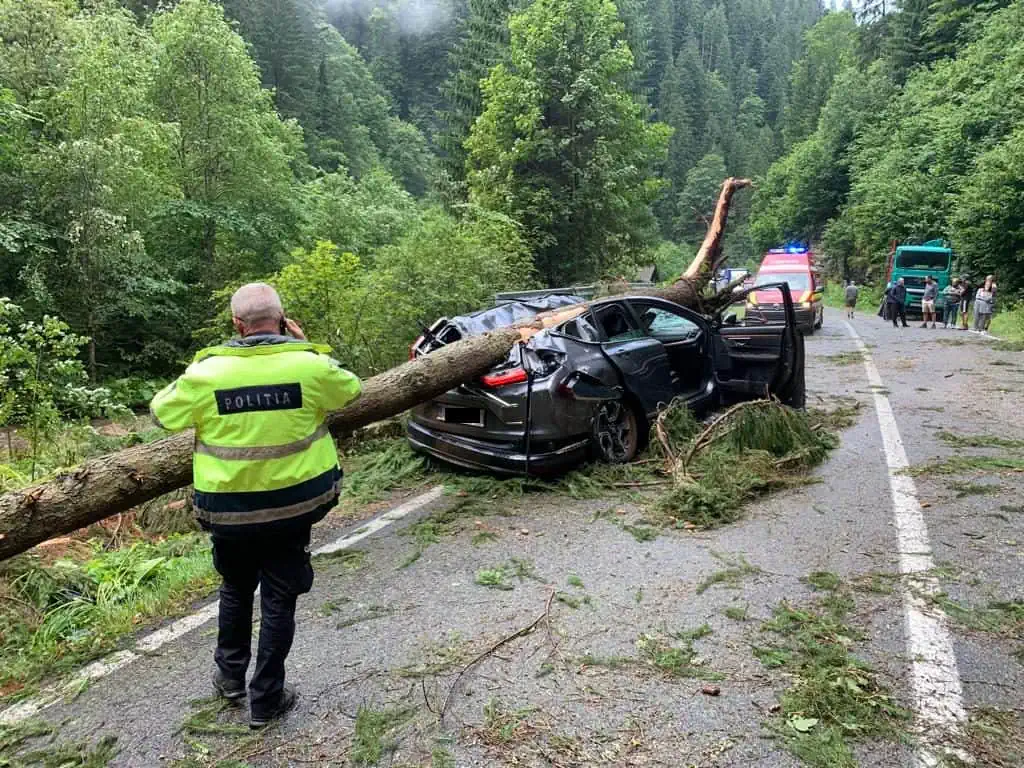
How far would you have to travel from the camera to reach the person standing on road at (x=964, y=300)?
23312 millimetres

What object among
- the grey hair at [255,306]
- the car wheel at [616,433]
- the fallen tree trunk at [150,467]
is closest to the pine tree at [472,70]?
the car wheel at [616,433]

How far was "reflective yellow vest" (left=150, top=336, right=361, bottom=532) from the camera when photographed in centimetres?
268

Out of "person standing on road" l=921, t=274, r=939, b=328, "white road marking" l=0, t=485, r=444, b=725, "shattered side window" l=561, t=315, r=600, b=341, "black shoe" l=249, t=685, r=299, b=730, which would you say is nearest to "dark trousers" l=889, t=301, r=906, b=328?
"person standing on road" l=921, t=274, r=939, b=328

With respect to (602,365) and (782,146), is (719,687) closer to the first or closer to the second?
(602,365)

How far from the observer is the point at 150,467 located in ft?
14.2

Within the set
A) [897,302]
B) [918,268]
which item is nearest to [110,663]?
[897,302]

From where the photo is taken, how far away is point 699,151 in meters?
96.4

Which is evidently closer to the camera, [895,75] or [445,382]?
[445,382]

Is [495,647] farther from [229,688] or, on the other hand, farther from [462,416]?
[462,416]

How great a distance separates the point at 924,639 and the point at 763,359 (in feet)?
16.1

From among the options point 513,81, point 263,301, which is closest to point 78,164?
point 513,81

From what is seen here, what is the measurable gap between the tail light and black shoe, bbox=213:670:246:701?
10.9 ft

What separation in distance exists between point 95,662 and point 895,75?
71.1 metres

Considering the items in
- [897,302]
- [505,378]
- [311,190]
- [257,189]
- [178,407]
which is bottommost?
[505,378]
